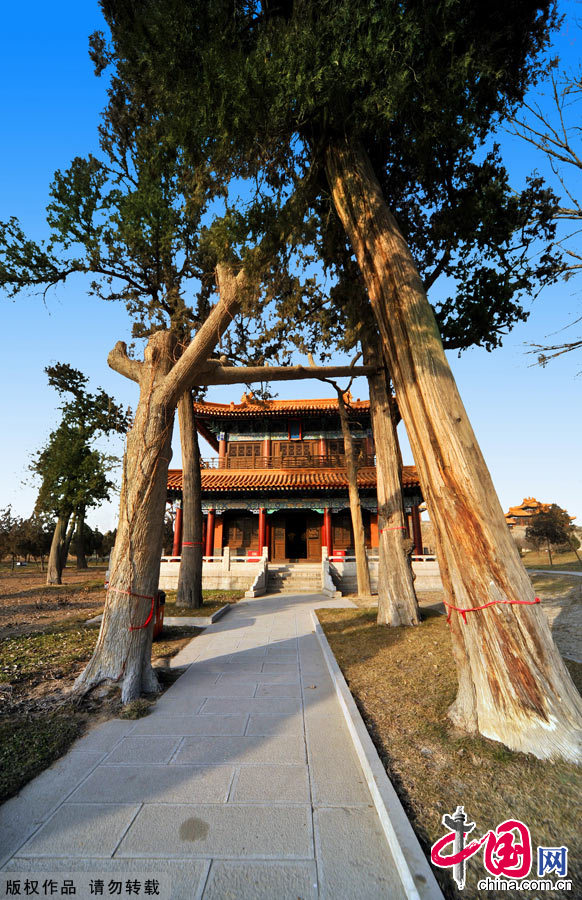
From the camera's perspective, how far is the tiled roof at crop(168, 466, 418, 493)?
61.4 feet

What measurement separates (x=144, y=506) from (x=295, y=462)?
55.8ft

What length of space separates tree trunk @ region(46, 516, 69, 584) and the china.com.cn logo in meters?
18.8

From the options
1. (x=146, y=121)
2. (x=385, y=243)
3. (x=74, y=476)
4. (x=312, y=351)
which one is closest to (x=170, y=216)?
(x=146, y=121)

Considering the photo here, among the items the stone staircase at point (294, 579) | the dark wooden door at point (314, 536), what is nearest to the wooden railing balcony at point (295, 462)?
the dark wooden door at point (314, 536)

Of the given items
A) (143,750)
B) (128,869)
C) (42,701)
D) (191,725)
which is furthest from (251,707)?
(128,869)

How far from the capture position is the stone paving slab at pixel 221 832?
2094mm

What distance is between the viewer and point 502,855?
2.09 meters

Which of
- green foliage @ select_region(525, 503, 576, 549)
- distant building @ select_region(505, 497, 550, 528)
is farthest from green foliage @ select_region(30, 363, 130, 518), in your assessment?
distant building @ select_region(505, 497, 550, 528)

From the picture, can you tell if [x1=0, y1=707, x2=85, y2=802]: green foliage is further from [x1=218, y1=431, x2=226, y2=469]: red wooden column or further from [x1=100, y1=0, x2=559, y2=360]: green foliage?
[x1=218, y1=431, x2=226, y2=469]: red wooden column

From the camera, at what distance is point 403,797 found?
100 inches

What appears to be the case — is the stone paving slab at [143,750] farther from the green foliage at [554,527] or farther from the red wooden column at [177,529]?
the green foliage at [554,527]

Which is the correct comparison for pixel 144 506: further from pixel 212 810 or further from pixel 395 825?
pixel 395 825

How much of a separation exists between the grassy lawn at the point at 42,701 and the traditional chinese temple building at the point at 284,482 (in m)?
12.1

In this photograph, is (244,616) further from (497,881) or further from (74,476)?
(74,476)
